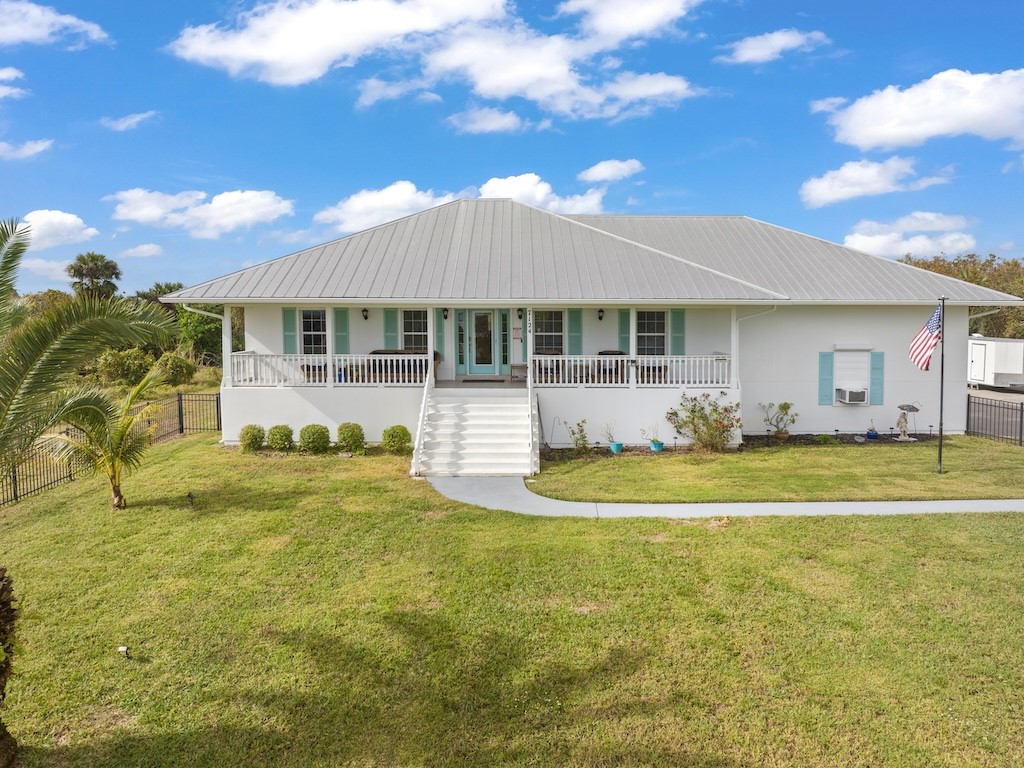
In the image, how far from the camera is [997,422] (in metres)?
19.1

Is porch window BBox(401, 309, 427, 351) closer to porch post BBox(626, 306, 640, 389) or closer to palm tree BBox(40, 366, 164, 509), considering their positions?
porch post BBox(626, 306, 640, 389)

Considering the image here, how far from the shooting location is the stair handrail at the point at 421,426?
520 inches

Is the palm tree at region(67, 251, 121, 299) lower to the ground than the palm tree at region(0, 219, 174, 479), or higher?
higher

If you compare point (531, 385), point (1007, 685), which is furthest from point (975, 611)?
point (531, 385)

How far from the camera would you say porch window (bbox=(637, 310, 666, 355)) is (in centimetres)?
1805

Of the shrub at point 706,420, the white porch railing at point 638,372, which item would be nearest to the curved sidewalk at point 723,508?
the shrub at point 706,420

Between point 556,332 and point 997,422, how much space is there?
13.5 meters

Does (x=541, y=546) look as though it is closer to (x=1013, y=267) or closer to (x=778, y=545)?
(x=778, y=545)

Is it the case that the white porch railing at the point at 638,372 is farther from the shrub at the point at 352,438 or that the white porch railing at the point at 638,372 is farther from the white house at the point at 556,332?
the shrub at the point at 352,438

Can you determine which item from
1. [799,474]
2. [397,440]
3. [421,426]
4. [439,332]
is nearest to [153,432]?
[397,440]

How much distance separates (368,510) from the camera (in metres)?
10.7

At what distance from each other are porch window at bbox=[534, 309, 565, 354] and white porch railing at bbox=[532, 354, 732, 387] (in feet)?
4.68

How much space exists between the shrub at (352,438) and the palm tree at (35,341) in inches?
344

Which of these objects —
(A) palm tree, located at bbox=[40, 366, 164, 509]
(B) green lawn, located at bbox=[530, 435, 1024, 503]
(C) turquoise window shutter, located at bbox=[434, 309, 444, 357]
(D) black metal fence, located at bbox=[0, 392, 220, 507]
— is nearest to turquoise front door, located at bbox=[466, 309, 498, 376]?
(C) turquoise window shutter, located at bbox=[434, 309, 444, 357]
